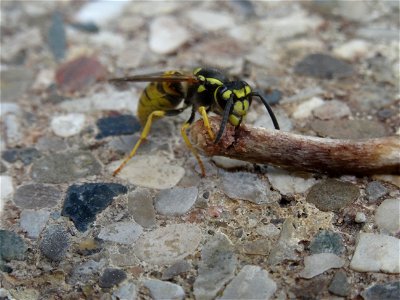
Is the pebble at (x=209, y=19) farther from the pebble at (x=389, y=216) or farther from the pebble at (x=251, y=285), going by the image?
the pebble at (x=251, y=285)

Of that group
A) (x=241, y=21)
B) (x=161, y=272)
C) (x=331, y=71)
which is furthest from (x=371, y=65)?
(x=161, y=272)

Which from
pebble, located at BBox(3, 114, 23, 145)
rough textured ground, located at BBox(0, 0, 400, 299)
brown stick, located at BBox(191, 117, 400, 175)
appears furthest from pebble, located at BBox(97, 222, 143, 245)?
pebble, located at BBox(3, 114, 23, 145)

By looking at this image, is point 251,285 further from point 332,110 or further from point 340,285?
point 332,110

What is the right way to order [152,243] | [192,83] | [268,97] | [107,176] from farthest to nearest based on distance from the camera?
[268,97] < [192,83] < [107,176] < [152,243]

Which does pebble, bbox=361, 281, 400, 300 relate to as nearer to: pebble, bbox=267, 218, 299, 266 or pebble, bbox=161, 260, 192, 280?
pebble, bbox=267, 218, 299, 266

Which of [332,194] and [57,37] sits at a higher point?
[332,194]

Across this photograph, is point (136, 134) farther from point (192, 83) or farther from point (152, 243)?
point (152, 243)

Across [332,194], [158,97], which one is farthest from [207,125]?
[332,194]
